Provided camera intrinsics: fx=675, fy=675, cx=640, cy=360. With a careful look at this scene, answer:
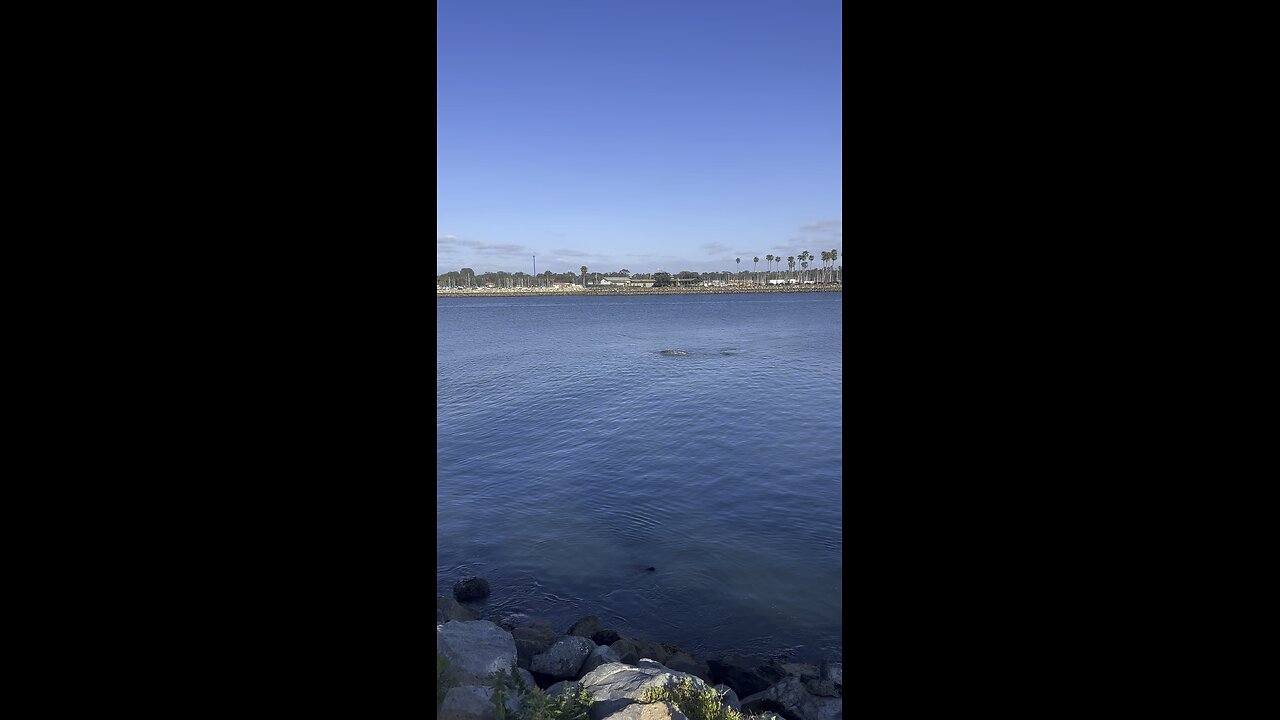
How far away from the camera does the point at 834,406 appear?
1992cm

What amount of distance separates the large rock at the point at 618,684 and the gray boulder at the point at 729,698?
313 mm

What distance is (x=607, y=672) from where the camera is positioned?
526 centimetres

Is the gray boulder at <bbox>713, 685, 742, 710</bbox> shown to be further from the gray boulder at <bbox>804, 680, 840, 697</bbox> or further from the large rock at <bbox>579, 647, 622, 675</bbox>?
the large rock at <bbox>579, 647, 622, 675</bbox>

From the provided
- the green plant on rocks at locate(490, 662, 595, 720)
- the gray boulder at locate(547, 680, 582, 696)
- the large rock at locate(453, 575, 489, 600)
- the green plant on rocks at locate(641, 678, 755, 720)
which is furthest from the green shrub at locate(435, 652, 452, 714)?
the large rock at locate(453, 575, 489, 600)

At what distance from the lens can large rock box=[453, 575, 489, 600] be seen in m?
8.49

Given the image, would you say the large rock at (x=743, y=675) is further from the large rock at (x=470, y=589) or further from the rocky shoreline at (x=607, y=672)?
the large rock at (x=470, y=589)

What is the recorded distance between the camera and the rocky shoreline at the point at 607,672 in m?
4.59

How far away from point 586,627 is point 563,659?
138cm

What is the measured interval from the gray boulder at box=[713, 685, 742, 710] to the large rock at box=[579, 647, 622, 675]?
1007 mm

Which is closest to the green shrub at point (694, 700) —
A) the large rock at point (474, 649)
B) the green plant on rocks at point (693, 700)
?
the green plant on rocks at point (693, 700)

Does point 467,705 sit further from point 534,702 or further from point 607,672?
point 607,672
